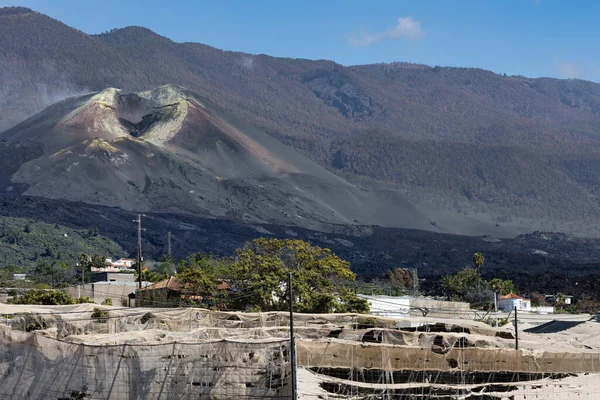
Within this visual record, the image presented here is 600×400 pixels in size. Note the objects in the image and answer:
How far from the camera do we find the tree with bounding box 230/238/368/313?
209 feet

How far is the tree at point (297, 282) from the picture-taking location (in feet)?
209

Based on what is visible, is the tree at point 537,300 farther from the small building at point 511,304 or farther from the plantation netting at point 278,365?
the plantation netting at point 278,365

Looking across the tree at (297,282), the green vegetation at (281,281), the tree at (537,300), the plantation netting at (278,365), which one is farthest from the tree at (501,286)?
the plantation netting at (278,365)

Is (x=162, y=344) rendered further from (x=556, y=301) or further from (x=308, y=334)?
(x=556, y=301)

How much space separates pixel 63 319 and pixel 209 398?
1158cm

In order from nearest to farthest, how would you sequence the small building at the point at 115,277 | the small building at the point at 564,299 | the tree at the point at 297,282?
the tree at the point at 297,282 → the small building at the point at 115,277 → the small building at the point at 564,299

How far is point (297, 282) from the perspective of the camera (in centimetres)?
6544

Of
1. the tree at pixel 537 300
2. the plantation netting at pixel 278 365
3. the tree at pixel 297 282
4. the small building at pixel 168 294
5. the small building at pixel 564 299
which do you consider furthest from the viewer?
the small building at pixel 564 299

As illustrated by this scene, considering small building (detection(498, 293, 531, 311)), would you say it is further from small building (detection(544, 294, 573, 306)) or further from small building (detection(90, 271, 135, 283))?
small building (detection(90, 271, 135, 283))

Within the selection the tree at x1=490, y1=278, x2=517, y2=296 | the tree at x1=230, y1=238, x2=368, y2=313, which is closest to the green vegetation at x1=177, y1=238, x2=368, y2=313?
the tree at x1=230, y1=238, x2=368, y2=313

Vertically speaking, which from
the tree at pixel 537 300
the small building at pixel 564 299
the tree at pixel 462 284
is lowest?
the small building at pixel 564 299

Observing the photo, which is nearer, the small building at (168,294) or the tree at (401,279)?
the small building at (168,294)

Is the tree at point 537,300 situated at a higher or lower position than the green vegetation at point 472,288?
lower

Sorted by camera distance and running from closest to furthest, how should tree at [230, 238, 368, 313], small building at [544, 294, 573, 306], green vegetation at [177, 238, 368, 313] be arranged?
tree at [230, 238, 368, 313] → green vegetation at [177, 238, 368, 313] → small building at [544, 294, 573, 306]
